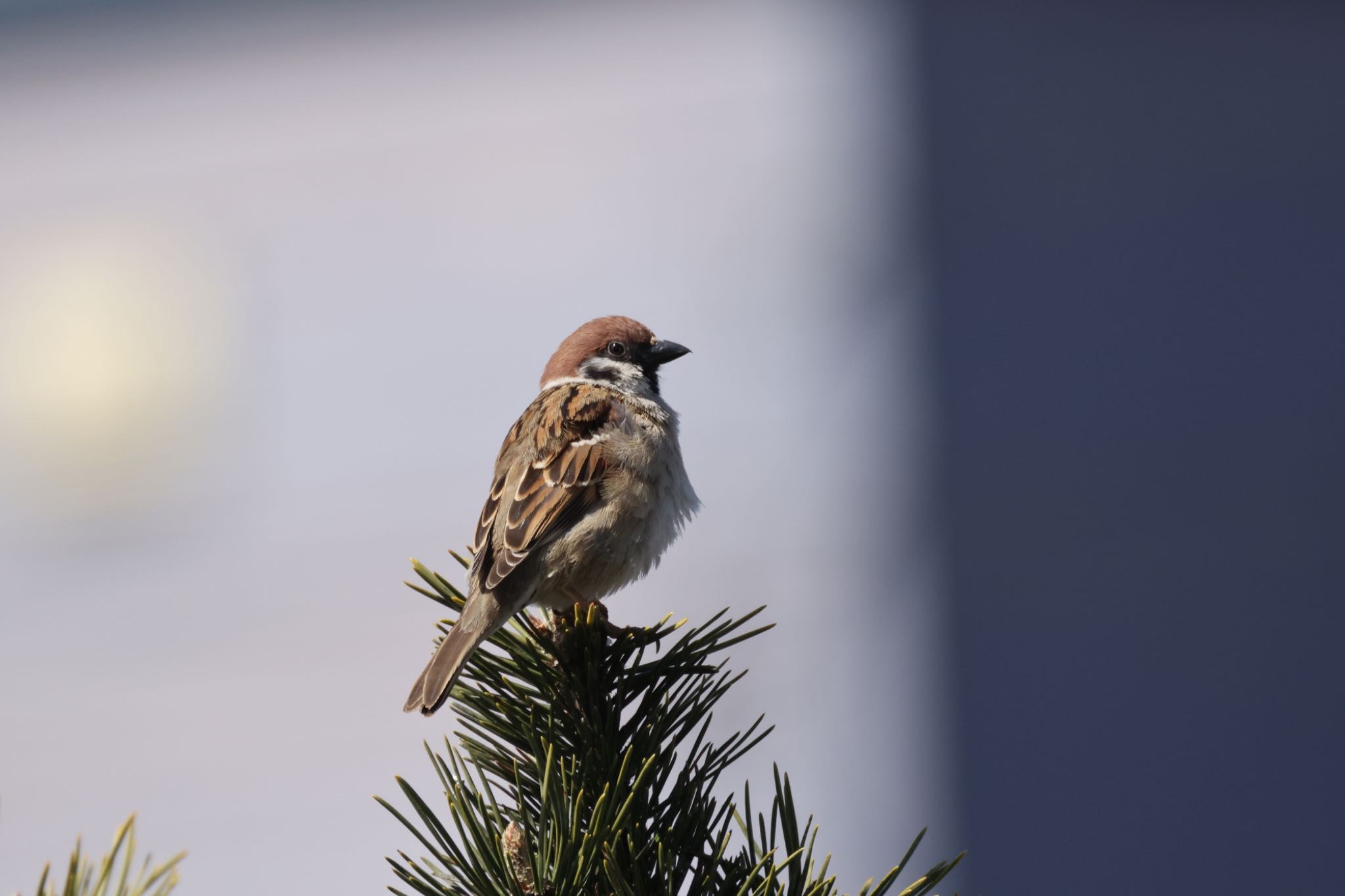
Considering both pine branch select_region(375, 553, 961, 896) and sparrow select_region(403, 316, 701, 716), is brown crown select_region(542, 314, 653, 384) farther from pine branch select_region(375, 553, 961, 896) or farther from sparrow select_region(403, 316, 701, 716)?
pine branch select_region(375, 553, 961, 896)

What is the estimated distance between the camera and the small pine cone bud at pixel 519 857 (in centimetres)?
101

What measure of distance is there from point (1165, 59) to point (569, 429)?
572 centimetres

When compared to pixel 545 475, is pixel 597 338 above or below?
above

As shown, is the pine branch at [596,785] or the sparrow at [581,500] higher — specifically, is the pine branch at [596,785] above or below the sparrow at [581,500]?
below

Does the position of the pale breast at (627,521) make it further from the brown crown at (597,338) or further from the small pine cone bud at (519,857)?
the small pine cone bud at (519,857)

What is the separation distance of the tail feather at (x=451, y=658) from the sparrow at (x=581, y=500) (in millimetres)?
168

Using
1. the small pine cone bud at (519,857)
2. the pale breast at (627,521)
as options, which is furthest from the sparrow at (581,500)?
the small pine cone bud at (519,857)

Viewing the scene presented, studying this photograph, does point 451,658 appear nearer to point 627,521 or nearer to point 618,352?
point 627,521

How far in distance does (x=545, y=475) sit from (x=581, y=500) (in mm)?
74

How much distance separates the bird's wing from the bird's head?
215 mm

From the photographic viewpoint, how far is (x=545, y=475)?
6.25ft

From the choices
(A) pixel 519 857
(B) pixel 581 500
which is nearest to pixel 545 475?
(B) pixel 581 500

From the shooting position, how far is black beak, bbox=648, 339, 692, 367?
7.80ft

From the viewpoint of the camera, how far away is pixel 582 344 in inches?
94.0
